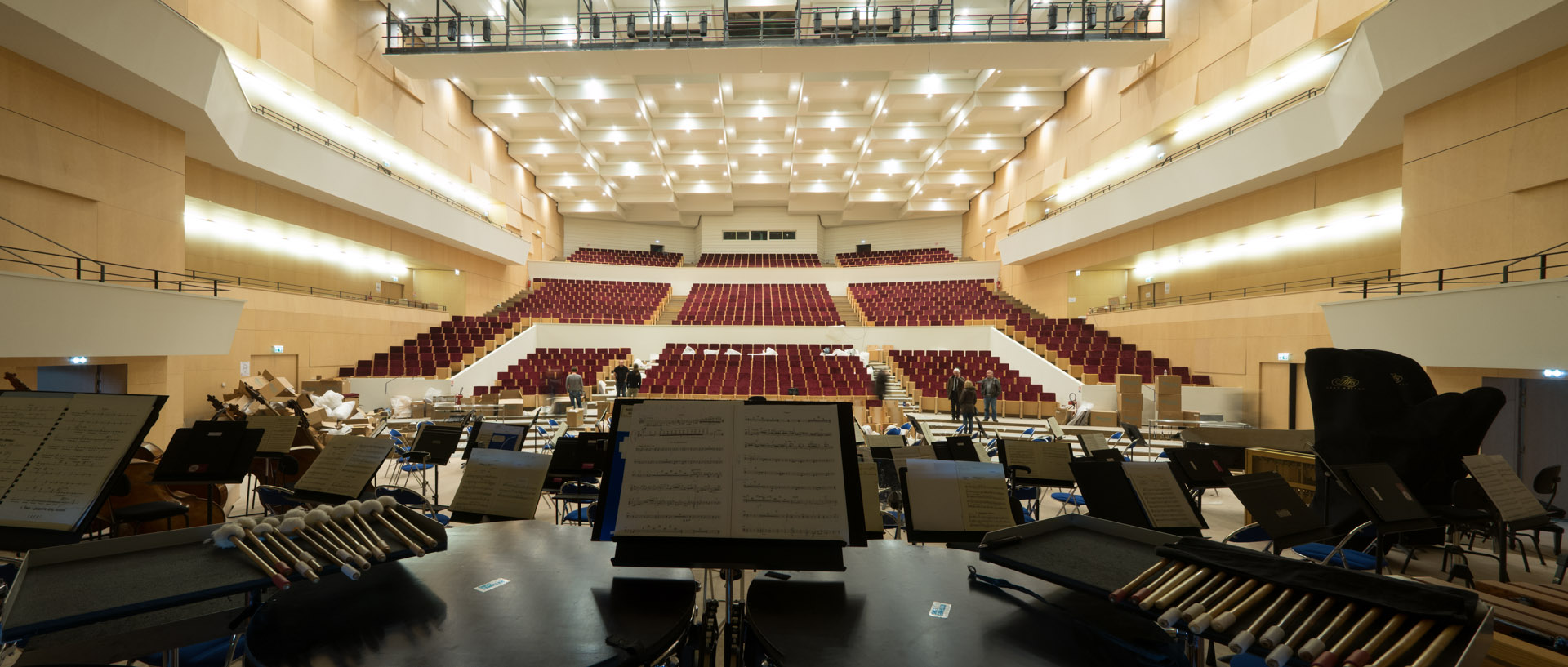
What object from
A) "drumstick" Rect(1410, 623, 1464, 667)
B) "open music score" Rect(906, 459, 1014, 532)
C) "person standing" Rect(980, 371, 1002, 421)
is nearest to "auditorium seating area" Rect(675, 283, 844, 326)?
"person standing" Rect(980, 371, 1002, 421)

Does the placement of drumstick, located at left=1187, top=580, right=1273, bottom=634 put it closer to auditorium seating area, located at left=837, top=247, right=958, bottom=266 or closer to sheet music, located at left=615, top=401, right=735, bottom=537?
sheet music, located at left=615, top=401, right=735, bottom=537

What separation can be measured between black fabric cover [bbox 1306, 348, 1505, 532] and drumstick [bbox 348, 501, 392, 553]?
5040 mm

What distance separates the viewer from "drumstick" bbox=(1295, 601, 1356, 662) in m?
1.03

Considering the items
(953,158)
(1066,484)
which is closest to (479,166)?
(953,158)

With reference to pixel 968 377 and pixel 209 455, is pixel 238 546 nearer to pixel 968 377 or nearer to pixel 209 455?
pixel 209 455

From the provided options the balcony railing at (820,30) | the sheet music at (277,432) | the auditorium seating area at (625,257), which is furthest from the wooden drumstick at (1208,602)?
the auditorium seating area at (625,257)

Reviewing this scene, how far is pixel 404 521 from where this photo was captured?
1715 mm

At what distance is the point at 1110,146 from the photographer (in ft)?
44.2

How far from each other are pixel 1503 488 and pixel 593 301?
779 inches

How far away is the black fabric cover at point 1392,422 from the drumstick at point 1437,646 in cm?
374

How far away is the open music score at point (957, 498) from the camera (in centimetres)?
238

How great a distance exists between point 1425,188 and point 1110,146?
278 inches

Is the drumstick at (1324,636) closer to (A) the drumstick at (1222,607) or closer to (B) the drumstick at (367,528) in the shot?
(A) the drumstick at (1222,607)

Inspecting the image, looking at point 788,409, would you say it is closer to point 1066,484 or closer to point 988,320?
point 1066,484
